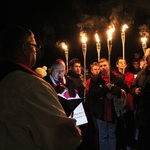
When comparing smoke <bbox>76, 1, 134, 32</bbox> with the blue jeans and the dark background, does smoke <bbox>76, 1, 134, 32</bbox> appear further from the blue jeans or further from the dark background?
the blue jeans

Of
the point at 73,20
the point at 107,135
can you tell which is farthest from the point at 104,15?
the point at 107,135

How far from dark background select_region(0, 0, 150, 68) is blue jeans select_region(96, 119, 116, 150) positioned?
11.0ft

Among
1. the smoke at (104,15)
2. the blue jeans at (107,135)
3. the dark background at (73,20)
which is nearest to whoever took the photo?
the blue jeans at (107,135)

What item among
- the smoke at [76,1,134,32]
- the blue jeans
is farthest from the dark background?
the blue jeans

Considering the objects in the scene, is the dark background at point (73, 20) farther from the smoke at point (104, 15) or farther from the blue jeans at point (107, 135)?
the blue jeans at point (107, 135)

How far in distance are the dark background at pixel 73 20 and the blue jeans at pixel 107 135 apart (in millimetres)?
3357

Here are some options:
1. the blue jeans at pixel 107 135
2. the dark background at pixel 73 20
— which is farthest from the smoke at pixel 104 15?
the blue jeans at pixel 107 135

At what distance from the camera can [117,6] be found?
8.84m

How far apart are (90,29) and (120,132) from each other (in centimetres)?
401

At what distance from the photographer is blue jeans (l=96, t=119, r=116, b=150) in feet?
20.6

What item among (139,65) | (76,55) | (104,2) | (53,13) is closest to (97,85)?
(139,65)

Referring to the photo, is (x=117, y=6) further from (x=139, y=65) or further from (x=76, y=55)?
(x=76, y=55)

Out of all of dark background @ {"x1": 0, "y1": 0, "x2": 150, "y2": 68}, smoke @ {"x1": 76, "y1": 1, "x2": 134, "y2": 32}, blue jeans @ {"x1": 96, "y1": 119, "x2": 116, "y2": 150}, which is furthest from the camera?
dark background @ {"x1": 0, "y1": 0, "x2": 150, "y2": 68}

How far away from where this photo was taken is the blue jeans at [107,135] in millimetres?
6270
